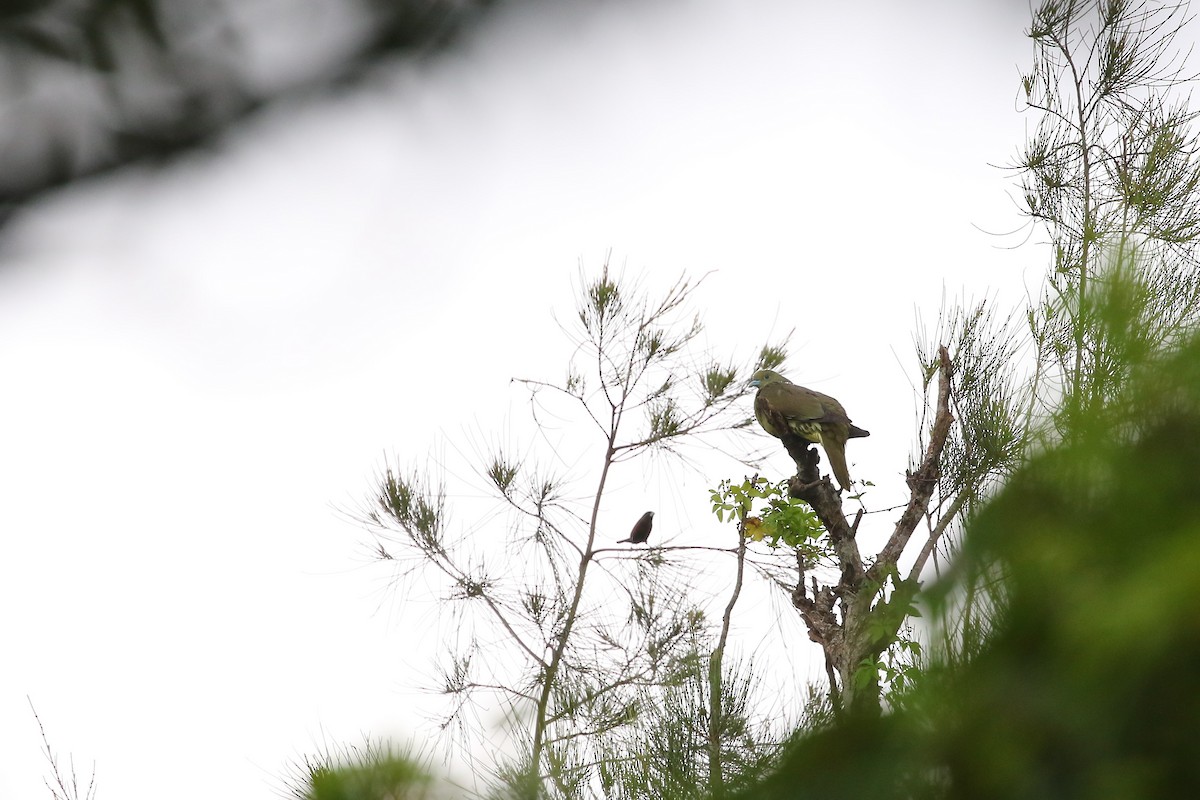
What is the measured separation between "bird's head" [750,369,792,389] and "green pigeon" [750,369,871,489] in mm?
493

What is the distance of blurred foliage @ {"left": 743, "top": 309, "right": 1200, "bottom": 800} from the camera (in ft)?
0.89

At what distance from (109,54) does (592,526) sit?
539 cm

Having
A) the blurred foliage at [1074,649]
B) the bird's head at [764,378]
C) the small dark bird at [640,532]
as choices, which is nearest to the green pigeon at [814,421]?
the bird's head at [764,378]

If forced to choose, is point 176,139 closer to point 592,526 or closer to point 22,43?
point 22,43

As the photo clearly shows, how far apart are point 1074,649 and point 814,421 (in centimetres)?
454

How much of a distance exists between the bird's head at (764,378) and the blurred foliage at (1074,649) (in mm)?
5071

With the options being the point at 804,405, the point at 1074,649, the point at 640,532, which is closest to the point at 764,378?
the point at 804,405

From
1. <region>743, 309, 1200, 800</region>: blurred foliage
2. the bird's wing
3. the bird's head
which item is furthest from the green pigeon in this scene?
<region>743, 309, 1200, 800</region>: blurred foliage

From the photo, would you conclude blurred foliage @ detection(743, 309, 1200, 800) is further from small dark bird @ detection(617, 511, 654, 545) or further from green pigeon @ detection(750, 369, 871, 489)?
small dark bird @ detection(617, 511, 654, 545)

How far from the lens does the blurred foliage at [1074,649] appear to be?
0.89 ft

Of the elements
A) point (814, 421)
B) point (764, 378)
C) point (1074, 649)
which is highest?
point (764, 378)

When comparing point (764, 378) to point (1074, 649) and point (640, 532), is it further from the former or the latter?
point (1074, 649)

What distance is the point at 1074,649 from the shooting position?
0.94ft

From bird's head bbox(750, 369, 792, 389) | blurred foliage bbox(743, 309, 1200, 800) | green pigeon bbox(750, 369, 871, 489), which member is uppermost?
bird's head bbox(750, 369, 792, 389)
